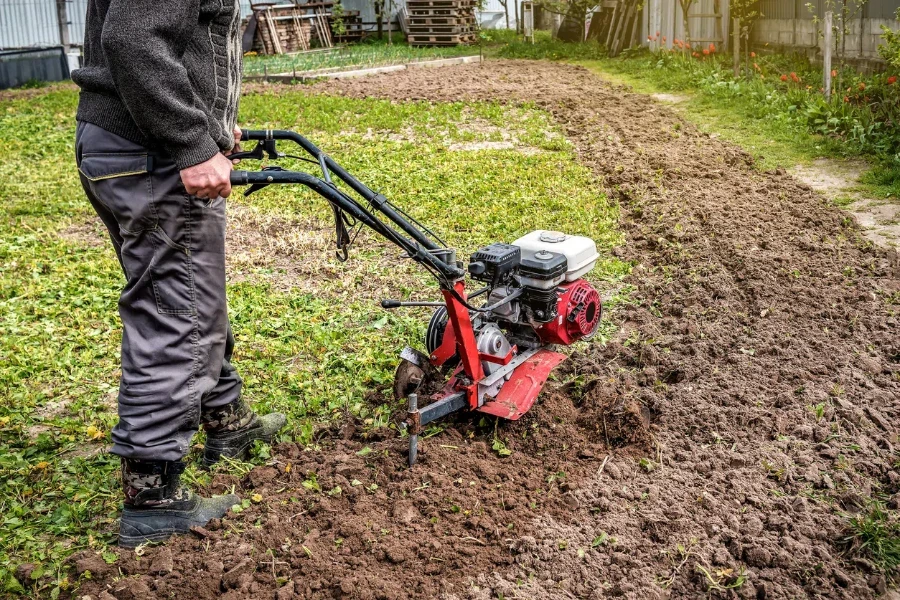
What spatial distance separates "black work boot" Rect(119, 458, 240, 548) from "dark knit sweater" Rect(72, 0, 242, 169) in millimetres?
1063

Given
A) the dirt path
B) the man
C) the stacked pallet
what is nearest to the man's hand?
the man

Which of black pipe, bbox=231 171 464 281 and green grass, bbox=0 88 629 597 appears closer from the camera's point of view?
black pipe, bbox=231 171 464 281

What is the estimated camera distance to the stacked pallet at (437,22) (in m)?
22.6

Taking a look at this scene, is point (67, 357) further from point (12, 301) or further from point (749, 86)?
point (749, 86)

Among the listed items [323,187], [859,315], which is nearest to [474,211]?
[859,315]

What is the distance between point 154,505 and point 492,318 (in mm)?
1652

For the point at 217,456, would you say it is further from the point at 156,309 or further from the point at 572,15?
the point at 572,15

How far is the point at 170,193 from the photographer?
2.81 meters

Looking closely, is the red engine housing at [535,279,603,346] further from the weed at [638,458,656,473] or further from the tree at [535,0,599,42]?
the tree at [535,0,599,42]

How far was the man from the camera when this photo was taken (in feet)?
8.69

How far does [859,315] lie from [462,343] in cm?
248

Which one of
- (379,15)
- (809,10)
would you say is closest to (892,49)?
(809,10)

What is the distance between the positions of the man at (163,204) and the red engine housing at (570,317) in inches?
60.6

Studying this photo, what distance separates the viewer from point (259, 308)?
531 cm
